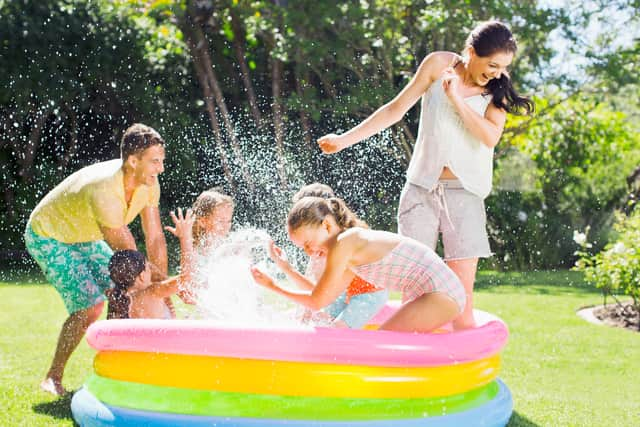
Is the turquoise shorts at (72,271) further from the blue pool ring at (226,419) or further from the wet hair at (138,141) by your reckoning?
the blue pool ring at (226,419)

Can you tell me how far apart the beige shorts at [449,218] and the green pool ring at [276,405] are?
0.74 m

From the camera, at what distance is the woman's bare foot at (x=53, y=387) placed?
164 inches

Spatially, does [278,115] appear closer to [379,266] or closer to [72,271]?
[72,271]

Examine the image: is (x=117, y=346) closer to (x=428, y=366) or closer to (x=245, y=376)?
(x=245, y=376)

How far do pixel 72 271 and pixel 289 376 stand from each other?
1729 millimetres

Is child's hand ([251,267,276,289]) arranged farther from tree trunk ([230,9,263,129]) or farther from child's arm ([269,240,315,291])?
tree trunk ([230,9,263,129])

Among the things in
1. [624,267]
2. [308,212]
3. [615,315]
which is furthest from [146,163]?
[615,315]

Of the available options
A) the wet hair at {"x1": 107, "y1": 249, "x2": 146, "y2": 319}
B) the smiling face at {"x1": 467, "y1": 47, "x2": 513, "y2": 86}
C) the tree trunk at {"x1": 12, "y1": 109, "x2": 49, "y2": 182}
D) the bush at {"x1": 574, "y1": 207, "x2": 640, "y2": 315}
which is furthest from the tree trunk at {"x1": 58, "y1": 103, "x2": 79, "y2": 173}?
the smiling face at {"x1": 467, "y1": 47, "x2": 513, "y2": 86}

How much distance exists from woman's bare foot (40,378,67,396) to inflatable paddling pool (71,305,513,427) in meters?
1.20

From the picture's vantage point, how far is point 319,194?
4176 millimetres

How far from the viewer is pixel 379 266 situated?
3.21m

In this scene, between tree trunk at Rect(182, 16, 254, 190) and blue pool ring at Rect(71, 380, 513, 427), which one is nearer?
blue pool ring at Rect(71, 380, 513, 427)

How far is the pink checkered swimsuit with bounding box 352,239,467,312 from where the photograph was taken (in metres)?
3.21

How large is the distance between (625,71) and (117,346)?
10.1m
